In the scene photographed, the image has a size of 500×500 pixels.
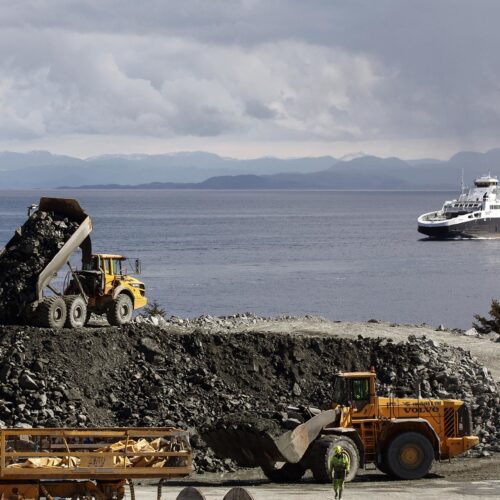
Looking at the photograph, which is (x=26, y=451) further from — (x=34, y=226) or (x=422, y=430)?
(x=34, y=226)

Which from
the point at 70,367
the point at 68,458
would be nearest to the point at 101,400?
the point at 70,367

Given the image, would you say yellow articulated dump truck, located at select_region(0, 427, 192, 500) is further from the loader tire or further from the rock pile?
the rock pile

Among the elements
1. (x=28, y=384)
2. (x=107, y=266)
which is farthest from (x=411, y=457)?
(x=107, y=266)

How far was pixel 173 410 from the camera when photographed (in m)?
28.8

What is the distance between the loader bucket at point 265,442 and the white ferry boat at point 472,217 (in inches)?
4895

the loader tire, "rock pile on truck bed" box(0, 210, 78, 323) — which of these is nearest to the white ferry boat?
"rock pile on truck bed" box(0, 210, 78, 323)

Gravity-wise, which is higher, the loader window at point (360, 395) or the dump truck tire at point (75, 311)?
the dump truck tire at point (75, 311)

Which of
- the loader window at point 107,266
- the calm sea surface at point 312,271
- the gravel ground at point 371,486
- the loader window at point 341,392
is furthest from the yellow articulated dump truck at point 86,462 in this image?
the calm sea surface at point 312,271

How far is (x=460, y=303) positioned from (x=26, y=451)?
64755 mm

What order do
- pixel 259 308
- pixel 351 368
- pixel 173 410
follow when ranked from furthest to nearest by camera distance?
pixel 259 308, pixel 351 368, pixel 173 410

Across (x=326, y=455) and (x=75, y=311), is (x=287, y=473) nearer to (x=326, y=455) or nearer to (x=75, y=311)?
(x=326, y=455)

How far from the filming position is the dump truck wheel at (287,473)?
2569cm

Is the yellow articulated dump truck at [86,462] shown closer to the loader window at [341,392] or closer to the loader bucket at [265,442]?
the loader bucket at [265,442]

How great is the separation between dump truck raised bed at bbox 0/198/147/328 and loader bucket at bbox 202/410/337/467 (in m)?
8.60
